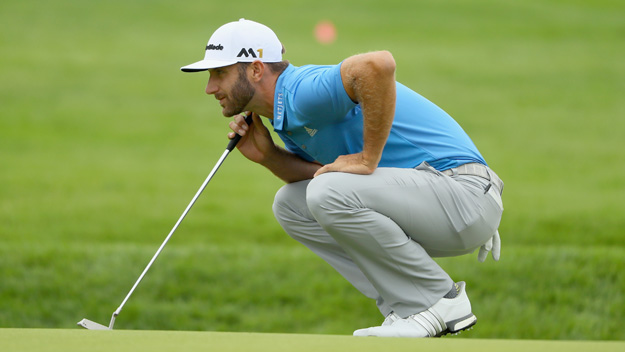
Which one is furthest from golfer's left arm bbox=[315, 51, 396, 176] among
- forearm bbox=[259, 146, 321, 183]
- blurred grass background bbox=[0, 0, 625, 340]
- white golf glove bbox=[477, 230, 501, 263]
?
blurred grass background bbox=[0, 0, 625, 340]

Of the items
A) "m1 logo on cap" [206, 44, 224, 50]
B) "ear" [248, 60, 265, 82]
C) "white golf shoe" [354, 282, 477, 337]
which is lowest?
"white golf shoe" [354, 282, 477, 337]

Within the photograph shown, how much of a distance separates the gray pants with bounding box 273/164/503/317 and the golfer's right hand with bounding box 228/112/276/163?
17.5 inches

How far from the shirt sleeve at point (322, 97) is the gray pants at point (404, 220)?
0.71 ft

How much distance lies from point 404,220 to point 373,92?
492 millimetres

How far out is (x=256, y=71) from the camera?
10.4ft

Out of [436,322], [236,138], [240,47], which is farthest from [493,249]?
[240,47]

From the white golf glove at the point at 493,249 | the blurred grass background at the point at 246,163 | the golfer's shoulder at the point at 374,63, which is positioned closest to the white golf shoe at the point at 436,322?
the white golf glove at the point at 493,249

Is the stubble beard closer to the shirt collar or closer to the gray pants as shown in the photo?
the shirt collar

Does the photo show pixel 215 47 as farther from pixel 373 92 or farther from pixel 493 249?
pixel 493 249

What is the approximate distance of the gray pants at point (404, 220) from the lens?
300 cm

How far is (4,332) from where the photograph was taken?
2.65 m

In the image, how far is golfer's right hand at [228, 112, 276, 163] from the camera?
3.46 m

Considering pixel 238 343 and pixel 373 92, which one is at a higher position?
pixel 373 92

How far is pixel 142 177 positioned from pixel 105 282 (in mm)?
3506
